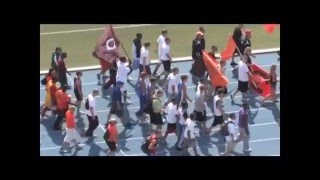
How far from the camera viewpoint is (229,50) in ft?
66.6

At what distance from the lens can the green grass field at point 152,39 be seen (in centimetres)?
2073

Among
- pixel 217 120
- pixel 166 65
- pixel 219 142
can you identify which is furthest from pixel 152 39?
pixel 219 142

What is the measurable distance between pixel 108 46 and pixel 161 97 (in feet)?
5.44

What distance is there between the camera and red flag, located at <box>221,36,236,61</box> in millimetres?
20234

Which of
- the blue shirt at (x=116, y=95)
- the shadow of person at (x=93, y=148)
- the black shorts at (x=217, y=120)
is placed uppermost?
the blue shirt at (x=116, y=95)

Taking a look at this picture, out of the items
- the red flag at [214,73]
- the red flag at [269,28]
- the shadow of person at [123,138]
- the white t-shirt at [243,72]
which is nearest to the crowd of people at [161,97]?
the white t-shirt at [243,72]

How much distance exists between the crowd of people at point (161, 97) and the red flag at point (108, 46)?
7.4 inches

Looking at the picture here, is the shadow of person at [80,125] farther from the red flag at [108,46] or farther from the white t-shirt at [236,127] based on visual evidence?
the white t-shirt at [236,127]

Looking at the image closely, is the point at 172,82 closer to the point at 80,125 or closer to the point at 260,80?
the point at 260,80

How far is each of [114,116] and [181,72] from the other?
183cm

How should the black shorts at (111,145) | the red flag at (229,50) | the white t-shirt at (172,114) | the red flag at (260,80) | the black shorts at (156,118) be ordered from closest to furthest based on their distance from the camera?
the black shorts at (111,145)
the white t-shirt at (172,114)
the black shorts at (156,118)
the red flag at (260,80)
the red flag at (229,50)

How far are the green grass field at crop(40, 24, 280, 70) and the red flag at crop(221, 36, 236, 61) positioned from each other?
10.2 inches
